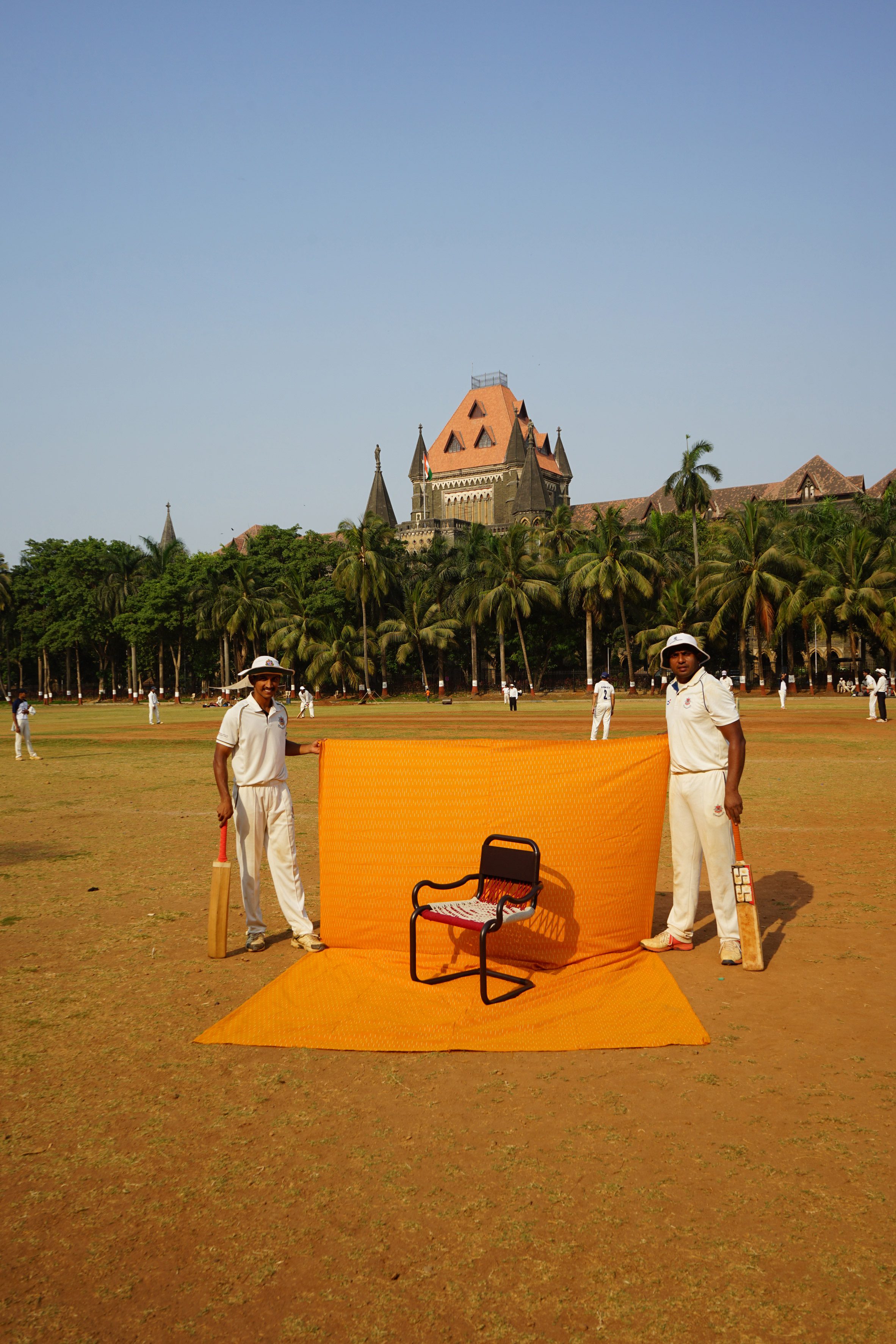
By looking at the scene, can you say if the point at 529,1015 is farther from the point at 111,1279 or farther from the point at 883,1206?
the point at 111,1279

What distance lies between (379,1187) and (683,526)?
209ft

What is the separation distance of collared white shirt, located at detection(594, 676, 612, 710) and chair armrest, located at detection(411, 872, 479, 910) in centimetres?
1541

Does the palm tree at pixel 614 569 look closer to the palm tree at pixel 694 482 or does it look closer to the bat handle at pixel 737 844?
the palm tree at pixel 694 482

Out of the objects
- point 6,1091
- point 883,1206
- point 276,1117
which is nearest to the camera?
point 883,1206

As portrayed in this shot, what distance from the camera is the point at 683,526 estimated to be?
64438 mm

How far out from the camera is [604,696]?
851 inches

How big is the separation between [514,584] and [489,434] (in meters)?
56.2

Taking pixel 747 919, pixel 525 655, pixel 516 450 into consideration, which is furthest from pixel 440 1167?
pixel 516 450

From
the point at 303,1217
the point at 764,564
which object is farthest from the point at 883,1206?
the point at 764,564

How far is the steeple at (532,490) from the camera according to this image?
328 ft

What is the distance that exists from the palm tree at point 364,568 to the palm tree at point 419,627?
1.81 metres

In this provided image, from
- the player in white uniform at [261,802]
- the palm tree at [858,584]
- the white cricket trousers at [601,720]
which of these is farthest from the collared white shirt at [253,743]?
the palm tree at [858,584]

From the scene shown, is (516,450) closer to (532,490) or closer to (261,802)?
(532,490)

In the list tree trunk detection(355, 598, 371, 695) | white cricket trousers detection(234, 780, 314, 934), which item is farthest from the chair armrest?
tree trunk detection(355, 598, 371, 695)
